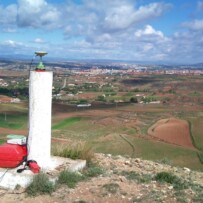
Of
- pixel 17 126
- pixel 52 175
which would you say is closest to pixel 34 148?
pixel 52 175

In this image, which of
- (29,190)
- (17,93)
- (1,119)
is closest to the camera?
(29,190)

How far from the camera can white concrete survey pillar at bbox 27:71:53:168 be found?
841cm

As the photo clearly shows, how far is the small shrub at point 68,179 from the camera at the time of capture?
8165 millimetres

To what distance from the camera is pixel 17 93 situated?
92375mm

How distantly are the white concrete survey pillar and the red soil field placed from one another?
106 feet

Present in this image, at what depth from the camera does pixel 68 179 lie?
826cm

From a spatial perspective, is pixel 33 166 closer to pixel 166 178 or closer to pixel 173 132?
pixel 166 178

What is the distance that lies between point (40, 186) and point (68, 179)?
2.37 ft

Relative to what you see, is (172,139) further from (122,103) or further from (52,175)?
(122,103)

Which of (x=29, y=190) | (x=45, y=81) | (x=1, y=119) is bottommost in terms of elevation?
(x=1, y=119)

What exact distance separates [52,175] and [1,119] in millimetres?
51756

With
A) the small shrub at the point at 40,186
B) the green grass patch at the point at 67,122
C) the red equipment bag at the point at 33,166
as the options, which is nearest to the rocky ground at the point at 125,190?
the small shrub at the point at 40,186

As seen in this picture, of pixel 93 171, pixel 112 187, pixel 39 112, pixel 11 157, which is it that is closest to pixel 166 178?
pixel 112 187

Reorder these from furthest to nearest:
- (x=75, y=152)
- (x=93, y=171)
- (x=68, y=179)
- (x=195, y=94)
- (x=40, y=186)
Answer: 1. (x=195, y=94)
2. (x=75, y=152)
3. (x=93, y=171)
4. (x=68, y=179)
5. (x=40, y=186)
